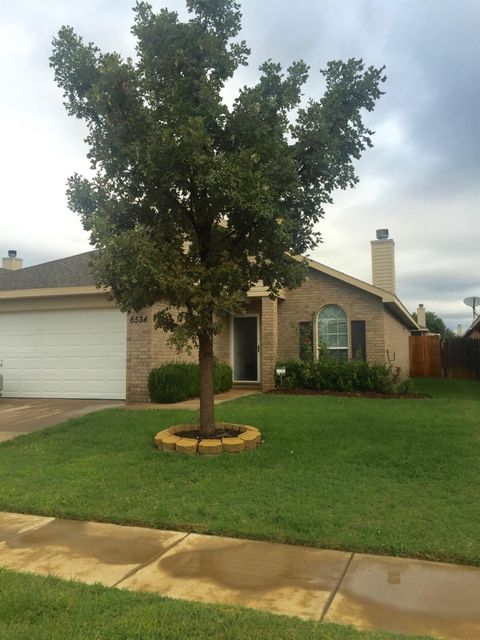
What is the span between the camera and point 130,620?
294 centimetres

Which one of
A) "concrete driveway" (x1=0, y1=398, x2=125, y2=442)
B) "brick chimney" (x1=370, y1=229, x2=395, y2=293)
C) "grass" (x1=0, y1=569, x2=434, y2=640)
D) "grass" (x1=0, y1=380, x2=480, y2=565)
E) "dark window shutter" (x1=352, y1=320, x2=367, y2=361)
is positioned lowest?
"grass" (x1=0, y1=569, x2=434, y2=640)

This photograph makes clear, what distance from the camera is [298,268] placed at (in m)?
7.71

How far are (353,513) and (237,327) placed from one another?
1163cm

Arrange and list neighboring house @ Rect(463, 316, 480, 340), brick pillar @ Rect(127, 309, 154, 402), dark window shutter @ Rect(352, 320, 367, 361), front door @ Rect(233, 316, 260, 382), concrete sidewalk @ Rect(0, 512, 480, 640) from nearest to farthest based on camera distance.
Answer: concrete sidewalk @ Rect(0, 512, 480, 640)
brick pillar @ Rect(127, 309, 154, 402)
dark window shutter @ Rect(352, 320, 367, 361)
front door @ Rect(233, 316, 260, 382)
neighboring house @ Rect(463, 316, 480, 340)

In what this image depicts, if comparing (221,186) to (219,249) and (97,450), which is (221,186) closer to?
(219,249)

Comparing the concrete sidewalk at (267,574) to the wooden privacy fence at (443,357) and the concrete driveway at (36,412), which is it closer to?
the concrete driveway at (36,412)

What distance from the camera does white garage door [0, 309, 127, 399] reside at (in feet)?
41.6

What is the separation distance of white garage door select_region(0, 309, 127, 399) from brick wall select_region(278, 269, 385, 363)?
17.0ft

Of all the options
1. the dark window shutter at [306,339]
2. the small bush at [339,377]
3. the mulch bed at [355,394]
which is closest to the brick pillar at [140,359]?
the mulch bed at [355,394]

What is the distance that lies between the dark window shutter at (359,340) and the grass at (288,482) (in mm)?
5735

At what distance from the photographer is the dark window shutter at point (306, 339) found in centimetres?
1520

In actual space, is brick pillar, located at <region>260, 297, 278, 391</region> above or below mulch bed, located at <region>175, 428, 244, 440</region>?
above

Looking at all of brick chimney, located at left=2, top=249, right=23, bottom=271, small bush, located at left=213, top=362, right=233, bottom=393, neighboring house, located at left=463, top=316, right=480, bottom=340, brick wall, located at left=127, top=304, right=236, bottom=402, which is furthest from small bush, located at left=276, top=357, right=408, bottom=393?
brick chimney, located at left=2, top=249, right=23, bottom=271

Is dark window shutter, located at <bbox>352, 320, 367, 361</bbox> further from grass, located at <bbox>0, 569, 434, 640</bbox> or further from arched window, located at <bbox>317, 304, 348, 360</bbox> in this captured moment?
grass, located at <bbox>0, 569, 434, 640</bbox>
